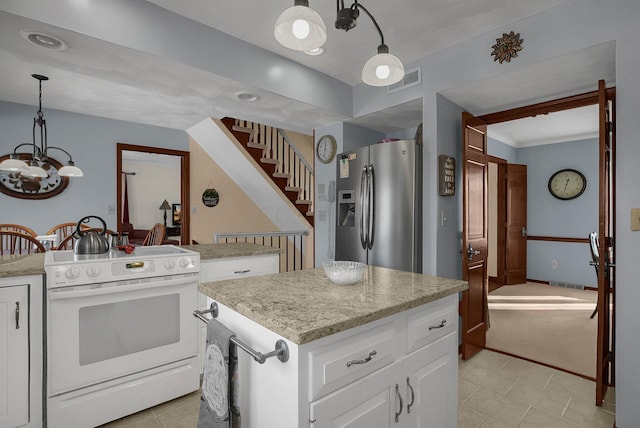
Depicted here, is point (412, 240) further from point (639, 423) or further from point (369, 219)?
point (639, 423)

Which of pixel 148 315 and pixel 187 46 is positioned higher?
pixel 187 46

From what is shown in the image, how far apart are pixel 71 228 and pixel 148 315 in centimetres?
294

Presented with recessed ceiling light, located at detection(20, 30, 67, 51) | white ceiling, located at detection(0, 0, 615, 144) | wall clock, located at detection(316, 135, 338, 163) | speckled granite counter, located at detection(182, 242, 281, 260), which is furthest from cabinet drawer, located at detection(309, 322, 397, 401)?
wall clock, located at detection(316, 135, 338, 163)

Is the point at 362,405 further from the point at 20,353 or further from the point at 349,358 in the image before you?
the point at 20,353

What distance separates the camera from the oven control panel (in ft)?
6.14

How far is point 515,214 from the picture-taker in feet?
19.4

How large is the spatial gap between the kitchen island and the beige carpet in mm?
2089

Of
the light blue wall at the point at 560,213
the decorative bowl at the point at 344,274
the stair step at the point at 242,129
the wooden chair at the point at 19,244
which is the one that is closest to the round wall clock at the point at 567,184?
the light blue wall at the point at 560,213

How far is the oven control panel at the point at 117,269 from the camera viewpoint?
1.87 metres

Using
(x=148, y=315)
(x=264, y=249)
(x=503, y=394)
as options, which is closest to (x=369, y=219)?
(x=264, y=249)

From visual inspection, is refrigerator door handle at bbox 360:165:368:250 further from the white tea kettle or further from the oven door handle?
the white tea kettle

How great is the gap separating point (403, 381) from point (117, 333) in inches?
68.7

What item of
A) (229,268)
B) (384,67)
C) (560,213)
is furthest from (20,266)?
(560,213)

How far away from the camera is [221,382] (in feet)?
3.91
